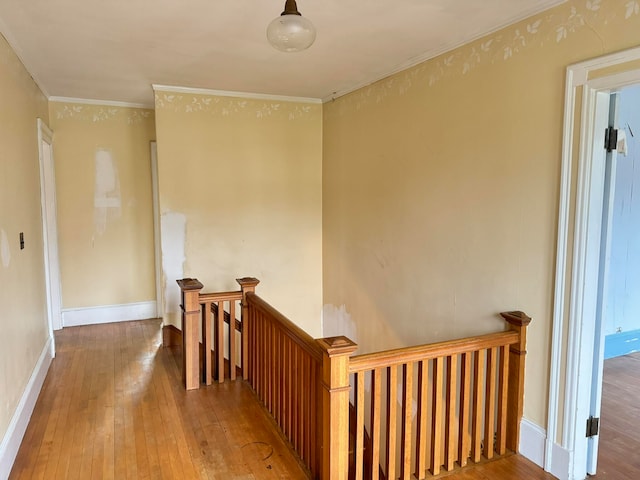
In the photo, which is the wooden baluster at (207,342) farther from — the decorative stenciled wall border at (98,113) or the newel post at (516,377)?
the decorative stenciled wall border at (98,113)

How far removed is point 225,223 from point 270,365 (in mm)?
1862

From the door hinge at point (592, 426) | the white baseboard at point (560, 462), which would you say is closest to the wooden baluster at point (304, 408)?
the white baseboard at point (560, 462)

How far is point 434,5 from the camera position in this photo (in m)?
2.33

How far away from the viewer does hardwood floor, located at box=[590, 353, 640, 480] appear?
7.95 feet

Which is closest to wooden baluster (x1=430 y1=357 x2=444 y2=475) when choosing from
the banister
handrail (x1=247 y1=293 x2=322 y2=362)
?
handrail (x1=247 y1=293 x2=322 y2=362)

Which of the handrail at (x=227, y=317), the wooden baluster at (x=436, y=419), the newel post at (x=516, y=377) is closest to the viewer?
the wooden baluster at (x=436, y=419)

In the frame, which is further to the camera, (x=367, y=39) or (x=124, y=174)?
(x=124, y=174)

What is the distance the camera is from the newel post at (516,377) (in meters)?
2.41

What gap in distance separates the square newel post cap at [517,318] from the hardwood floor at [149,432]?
726mm

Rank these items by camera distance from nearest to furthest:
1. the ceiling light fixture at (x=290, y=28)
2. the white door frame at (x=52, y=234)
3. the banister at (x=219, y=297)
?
the ceiling light fixture at (x=290, y=28), the banister at (x=219, y=297), the white door frame at (x=52, y=234)

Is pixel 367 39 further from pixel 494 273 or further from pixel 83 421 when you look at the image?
pixel 83 421

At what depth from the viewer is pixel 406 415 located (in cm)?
223

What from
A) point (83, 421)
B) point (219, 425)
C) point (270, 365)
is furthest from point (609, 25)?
point (83, 421)

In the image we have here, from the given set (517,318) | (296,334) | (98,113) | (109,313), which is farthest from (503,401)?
(98,113)
